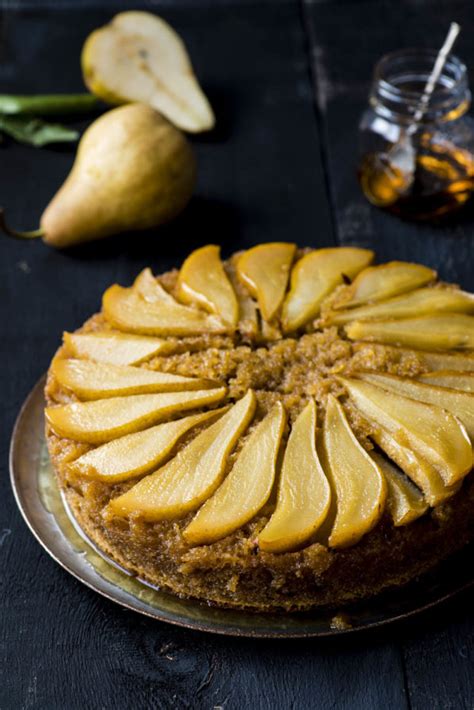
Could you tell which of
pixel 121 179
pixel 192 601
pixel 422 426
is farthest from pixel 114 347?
pixel 121 179

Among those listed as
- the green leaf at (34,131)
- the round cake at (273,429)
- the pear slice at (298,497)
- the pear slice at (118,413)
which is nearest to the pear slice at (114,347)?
the round cake at (273,429)

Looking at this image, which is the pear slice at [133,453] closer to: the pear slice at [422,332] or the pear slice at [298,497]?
the pear slice at [298,497]

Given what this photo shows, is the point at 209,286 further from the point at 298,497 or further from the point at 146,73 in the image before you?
the point at 146,73

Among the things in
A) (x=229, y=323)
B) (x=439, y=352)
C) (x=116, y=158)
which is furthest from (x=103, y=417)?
(x=116, y=158)

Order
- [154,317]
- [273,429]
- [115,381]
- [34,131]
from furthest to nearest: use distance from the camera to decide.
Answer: [34,131] < [154,317] < [115,381] < [273,429]

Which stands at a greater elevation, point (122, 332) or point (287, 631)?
point (122, 332)

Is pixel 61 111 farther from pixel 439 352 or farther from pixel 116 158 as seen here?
pixel 439 352
